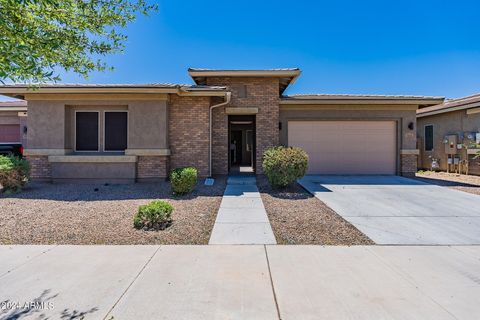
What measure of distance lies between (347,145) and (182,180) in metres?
8.26

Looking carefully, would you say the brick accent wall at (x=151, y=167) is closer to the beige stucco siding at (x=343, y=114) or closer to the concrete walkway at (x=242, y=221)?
the concrete walkway at (x=242, y=221)

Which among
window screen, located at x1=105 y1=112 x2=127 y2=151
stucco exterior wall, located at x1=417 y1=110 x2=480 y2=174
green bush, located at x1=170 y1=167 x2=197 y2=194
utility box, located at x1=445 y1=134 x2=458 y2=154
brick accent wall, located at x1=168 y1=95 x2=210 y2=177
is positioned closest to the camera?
green bush, located at x1=170 y1=167 x2=197 y2=194

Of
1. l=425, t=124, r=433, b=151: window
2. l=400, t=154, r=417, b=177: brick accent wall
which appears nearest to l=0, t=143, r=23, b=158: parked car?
l=400, t=154, r=417, b=177: brick accent wall

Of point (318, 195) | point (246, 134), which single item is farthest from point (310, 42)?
point (318, 195)

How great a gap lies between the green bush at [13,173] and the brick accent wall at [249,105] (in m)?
6.48

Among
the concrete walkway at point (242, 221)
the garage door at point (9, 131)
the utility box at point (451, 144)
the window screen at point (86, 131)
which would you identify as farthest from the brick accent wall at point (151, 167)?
the utility box at point (451, 144)

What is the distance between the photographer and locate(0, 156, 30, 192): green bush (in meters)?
7.97

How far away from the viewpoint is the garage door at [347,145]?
1233cm

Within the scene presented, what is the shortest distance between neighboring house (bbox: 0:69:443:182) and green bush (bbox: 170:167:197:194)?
7.23ft

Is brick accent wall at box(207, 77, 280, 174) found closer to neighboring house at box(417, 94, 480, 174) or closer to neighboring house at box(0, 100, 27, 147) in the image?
neighboring house at box(417, 94, 480, 174)
